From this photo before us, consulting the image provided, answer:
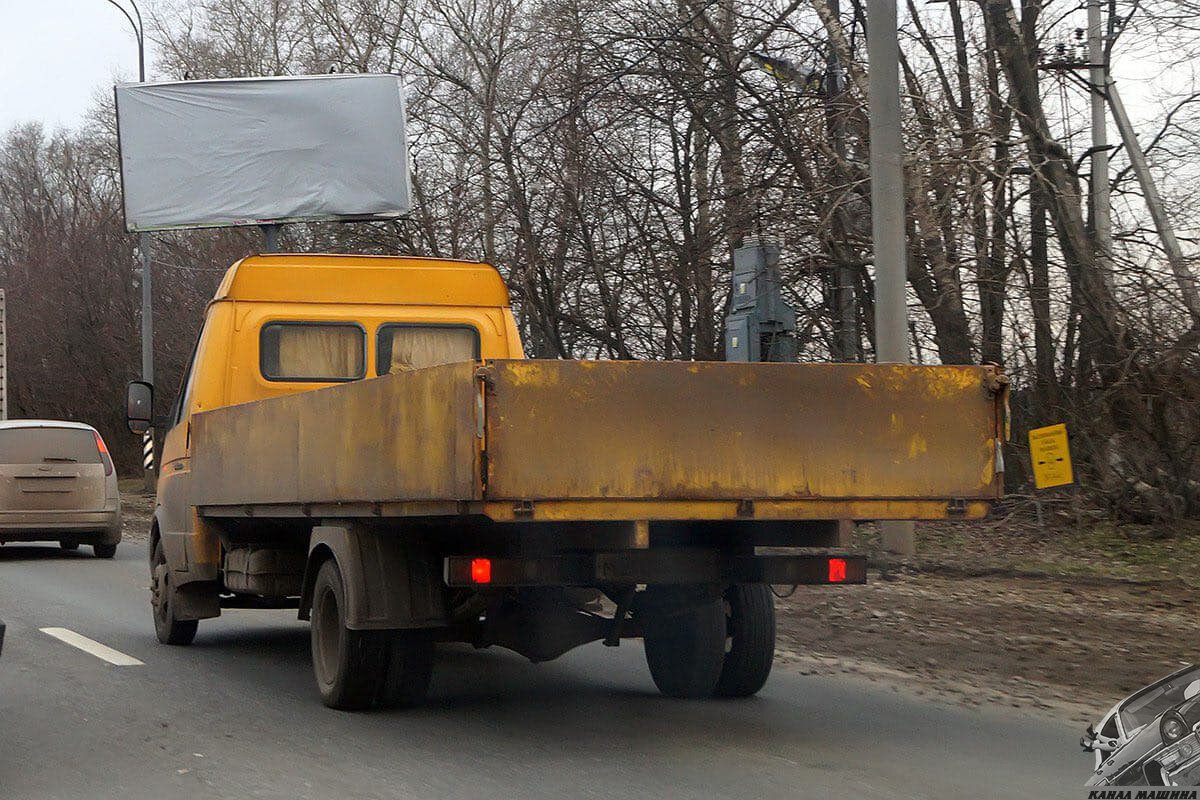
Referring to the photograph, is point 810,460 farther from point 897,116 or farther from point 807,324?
point 807,324

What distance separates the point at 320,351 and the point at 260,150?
43.1 ft

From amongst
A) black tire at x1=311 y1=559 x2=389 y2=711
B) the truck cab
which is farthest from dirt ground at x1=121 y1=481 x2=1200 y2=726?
the truck cab

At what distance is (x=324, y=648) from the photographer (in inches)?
311

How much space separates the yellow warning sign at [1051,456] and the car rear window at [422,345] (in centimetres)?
633

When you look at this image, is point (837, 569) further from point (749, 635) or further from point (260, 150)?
point (260, 150)

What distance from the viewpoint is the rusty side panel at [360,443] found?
19.9 feet

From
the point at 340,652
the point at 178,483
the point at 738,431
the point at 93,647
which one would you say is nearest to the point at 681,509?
the point at 738,431

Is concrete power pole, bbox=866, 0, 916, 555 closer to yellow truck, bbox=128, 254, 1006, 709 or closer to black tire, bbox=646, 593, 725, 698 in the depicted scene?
black tire, bbox=646, 593, 725, 698

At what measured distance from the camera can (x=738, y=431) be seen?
6.42 m

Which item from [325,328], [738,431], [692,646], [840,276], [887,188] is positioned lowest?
[692,646]

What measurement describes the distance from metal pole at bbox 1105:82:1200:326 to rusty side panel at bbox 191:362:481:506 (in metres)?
9.62

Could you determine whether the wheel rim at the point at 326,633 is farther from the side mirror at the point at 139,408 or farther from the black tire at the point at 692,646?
the side mirror at the point at 139,408

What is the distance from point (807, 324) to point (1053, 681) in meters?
9.62

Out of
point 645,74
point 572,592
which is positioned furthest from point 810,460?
point 645,74
